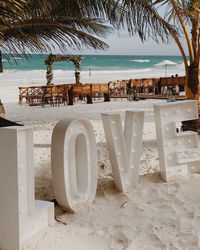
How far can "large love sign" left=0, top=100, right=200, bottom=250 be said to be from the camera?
2.45m

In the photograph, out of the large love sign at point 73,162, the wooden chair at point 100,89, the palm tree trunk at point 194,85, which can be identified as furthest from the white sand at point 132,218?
the wooden chair at point 100,89

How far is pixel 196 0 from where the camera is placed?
17.1 feet

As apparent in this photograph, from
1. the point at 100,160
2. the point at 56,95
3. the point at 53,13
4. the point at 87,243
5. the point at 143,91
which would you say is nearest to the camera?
the point at 87,243

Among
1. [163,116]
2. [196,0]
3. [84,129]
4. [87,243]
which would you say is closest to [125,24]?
[196,0]

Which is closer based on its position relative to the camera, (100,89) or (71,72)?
(100,89)

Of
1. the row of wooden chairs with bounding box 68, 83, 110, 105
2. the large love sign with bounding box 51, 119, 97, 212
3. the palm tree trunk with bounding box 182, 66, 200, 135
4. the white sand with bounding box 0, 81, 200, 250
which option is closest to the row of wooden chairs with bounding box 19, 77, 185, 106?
the row of wooden chairs with bounding box 68, 83, 110, 105

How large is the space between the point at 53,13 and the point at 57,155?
3481 mm

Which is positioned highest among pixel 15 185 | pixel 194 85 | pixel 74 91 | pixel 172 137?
pixel 194 85

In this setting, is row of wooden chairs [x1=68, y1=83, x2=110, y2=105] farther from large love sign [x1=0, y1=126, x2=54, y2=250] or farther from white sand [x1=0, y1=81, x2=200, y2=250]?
large love sign [x1=0, y1=126, x2=54, y2=250]

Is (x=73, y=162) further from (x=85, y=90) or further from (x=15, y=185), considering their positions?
(x=85, y=90)

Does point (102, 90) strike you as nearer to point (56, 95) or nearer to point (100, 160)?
point (56, 95)

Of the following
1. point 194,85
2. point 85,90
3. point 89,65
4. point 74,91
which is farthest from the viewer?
point 89,65

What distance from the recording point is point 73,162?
3080 mm

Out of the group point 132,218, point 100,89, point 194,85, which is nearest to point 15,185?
point 132,218
